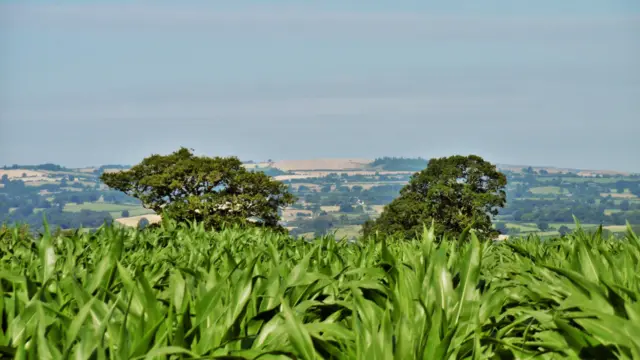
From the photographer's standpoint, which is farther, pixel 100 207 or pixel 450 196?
pixel 100 207

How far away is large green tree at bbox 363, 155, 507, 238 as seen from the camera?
49.3 metres

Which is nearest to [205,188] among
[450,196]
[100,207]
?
[450,196]

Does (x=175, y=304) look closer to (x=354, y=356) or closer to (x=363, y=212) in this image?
(x=354, y=356)

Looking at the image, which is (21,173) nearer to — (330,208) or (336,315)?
(330,208)

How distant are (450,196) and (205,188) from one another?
16873mm

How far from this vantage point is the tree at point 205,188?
39.9 m

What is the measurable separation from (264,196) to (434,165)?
660 inches

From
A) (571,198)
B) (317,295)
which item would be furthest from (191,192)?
(571,198)

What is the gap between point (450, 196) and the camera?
164ft

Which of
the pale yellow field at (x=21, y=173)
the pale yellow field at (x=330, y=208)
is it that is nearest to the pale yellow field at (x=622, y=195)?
the pale yellow field at (x=330, y=208)

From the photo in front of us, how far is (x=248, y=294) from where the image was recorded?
2.85 meters

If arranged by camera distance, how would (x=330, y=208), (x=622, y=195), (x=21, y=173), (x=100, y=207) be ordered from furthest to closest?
(x=622, y=195)
(x=21, y=173)
(x=330, y=208)
(x=100, y=207)

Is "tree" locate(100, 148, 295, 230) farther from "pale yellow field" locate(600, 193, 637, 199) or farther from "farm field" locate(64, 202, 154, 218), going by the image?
"pale yellow field" locate(600, 193, 637, 199)

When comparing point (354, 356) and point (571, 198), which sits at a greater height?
point (354, 356)
